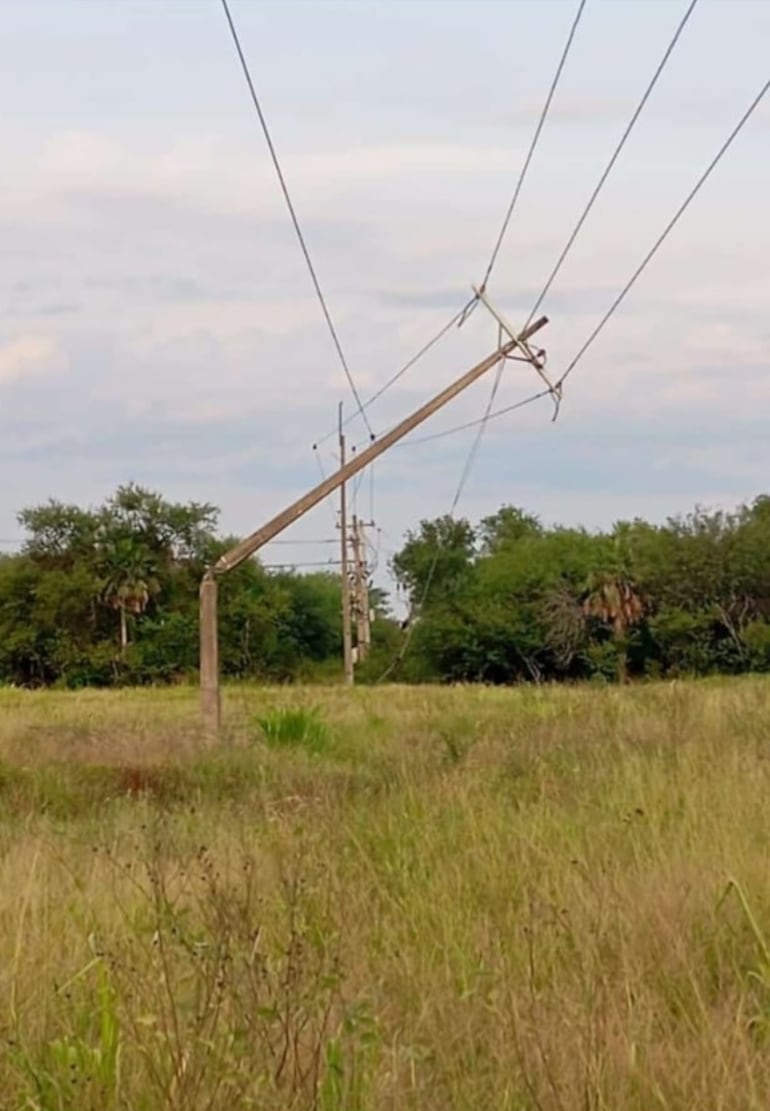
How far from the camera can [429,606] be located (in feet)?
243

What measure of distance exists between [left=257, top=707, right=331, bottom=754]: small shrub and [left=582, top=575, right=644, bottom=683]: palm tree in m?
49.7

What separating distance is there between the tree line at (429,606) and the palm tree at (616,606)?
69 millimetres

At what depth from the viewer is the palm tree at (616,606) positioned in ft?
213

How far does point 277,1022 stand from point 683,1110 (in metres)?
0.96

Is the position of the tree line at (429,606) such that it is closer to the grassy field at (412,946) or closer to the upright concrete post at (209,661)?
the upright concrete post at (209,661)

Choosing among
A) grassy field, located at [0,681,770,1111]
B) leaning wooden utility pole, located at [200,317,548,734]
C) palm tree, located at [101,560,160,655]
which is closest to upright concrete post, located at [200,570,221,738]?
leaning wooden utility pole, located at [200,317,548,734]

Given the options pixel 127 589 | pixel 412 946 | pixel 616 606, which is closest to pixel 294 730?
pixel 412 946

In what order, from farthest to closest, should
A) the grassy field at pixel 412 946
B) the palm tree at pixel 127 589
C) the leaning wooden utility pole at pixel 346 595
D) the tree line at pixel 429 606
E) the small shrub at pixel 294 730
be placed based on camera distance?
the palm tree at pixel 127 589 → the tree line at pixel 429 606 → the leaning wooden utility pole at pixel 346 595 → the small shrub at pixel 294 730 → the grassy field at pixel 412 946

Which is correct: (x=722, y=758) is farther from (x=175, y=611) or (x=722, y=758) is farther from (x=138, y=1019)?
(x=175, y=611)

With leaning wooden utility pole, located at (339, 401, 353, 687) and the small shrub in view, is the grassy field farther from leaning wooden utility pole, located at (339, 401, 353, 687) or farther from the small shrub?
leaning wooden utility pole, located at (339, 401, 353, 687)

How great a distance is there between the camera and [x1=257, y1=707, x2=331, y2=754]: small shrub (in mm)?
15211

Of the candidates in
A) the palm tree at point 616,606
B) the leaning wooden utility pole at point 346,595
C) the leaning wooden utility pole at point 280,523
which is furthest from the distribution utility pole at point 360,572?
the leaning wooden utility pole at point 280,523

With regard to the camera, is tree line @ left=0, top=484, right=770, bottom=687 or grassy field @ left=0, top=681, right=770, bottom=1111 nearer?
grassy field @ left=0, top=681, right=770, bottom=1111

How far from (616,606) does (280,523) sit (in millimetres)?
46923
